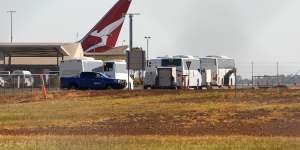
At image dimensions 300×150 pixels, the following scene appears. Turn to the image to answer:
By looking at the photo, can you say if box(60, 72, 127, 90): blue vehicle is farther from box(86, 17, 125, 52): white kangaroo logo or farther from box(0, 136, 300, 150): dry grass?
box(0, 136, 300, 150): dry grass

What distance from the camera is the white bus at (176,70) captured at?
198ft

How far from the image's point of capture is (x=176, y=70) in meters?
60.0

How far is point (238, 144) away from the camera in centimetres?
1883

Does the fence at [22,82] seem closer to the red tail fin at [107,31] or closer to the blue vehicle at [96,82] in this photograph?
the blue vehicle at [96,82]

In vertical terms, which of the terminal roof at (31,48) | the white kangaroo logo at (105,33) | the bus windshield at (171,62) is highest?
the white kangaroo logo at (105,33)

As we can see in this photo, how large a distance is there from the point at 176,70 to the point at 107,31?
133ft

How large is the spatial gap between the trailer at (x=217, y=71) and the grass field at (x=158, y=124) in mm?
22885

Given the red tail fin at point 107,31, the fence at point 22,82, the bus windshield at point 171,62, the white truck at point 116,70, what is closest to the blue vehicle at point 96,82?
the white truck at point 116,70

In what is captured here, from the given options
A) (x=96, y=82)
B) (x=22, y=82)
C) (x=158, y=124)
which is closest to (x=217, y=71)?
(x=96, y=82)

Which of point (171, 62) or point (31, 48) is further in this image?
point (31, 48)

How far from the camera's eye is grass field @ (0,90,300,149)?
1914 cm

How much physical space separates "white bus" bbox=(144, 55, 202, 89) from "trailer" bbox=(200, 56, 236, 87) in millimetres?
3037

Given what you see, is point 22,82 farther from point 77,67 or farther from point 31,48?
point 31,48

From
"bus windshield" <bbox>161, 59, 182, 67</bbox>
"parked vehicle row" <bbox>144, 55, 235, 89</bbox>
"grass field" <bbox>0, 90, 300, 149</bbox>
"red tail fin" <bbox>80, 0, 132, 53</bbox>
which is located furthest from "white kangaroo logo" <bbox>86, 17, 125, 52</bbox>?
"grass field" <bbox>0, 90, 300, 149</bbox>
